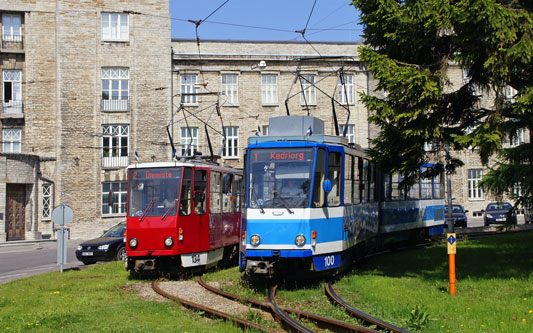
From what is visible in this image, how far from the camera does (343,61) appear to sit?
143 ft

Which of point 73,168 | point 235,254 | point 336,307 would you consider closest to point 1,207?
point 73,168

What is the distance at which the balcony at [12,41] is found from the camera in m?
40.6

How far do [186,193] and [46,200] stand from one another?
26.0 metres

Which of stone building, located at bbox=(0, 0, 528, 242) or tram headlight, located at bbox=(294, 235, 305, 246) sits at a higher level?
stone building, located at bbox=(0, 0, 528, 242)

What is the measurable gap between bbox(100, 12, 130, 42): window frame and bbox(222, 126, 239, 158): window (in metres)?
8.97

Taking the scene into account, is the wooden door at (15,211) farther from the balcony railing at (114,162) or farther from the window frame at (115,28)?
the window frame at (115,28)

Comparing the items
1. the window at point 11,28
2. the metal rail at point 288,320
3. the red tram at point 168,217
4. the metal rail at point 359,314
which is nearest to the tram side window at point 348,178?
the metal rail at point 359,314

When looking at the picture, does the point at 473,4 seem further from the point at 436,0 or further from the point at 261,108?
the point at 261,108

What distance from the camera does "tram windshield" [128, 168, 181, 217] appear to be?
16.4m

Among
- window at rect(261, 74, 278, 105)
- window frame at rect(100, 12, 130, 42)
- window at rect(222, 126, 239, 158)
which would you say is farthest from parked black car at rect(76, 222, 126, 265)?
window at rect(261, 74, 278, 105)

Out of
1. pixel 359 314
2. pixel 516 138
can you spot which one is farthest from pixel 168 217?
pixel 516 138

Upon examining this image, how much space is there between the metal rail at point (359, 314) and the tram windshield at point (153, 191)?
5.31 metres

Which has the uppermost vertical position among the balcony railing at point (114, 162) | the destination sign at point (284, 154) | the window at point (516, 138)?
the balcony railing at point (114, 162)

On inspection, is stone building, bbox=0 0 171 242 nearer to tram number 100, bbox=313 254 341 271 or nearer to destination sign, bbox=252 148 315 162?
destination sign, bbox=252 148 315 162
